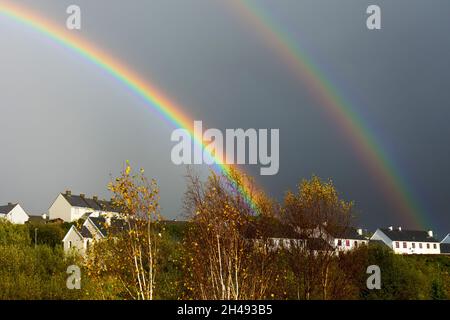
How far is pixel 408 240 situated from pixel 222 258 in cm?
10875

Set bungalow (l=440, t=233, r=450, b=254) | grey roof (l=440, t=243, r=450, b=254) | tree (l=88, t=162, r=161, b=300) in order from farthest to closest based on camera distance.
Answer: grey roof (l=440, t=243, r=450, b=254)
bungalow (l=440, t=233, r=450, b=254)
tree (l=88, t=162, r=161, b=300)

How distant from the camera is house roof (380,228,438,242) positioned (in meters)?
114

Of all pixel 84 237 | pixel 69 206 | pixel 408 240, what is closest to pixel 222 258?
pixel 84 237

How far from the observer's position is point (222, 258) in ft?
51.8

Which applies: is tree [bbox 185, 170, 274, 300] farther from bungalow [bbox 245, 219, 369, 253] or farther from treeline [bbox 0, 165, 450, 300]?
bungalow [bbox 245, 219, 369, 253]

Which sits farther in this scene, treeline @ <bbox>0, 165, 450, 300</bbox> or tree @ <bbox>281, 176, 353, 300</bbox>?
tree @ <bbox>281, 176, 353, 300</bbox>

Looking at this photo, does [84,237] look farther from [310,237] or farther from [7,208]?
[7,208]

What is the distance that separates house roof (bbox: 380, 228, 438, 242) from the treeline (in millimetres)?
65175

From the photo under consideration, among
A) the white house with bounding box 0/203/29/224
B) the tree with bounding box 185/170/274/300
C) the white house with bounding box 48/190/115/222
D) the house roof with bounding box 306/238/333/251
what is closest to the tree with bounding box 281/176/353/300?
the house roof with bounding box 306/238/333/251

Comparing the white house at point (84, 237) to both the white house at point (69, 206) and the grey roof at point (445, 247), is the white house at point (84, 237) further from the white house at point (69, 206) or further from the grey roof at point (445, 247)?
the grey roof at point (445, 247)

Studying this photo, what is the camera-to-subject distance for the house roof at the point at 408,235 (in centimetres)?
11450

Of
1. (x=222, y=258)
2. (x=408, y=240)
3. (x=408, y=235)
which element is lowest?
(x=222, y=258)
